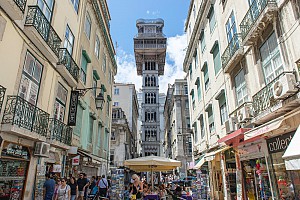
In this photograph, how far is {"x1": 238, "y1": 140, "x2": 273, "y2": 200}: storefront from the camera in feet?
27.6

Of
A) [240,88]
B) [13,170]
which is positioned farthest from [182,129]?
[13,170]

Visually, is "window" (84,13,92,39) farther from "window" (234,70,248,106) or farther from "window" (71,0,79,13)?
"window" (234,70,248,106)

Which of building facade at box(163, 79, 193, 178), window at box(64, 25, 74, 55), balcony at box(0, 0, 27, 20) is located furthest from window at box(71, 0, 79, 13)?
building facade at box(163, 79, 193, 178)

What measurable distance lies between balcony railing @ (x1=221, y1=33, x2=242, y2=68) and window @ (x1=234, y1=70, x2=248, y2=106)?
969mm

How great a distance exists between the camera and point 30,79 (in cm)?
824

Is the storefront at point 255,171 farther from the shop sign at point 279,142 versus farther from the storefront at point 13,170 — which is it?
the storefront at point 13,170

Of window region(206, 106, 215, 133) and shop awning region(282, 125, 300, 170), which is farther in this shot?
window region(206, 106, 215, 133)

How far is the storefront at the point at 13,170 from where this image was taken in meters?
6.89

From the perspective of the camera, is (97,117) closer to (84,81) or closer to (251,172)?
(84,81)

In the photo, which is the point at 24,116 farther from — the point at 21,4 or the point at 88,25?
the point at 88,25

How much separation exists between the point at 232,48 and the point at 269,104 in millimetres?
4215

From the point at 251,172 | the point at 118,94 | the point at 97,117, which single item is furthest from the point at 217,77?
the point at 118,94

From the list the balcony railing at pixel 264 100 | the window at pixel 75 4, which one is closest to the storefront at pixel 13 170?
the balcony railing at pixel 264 100

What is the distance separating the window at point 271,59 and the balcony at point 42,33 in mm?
8661
